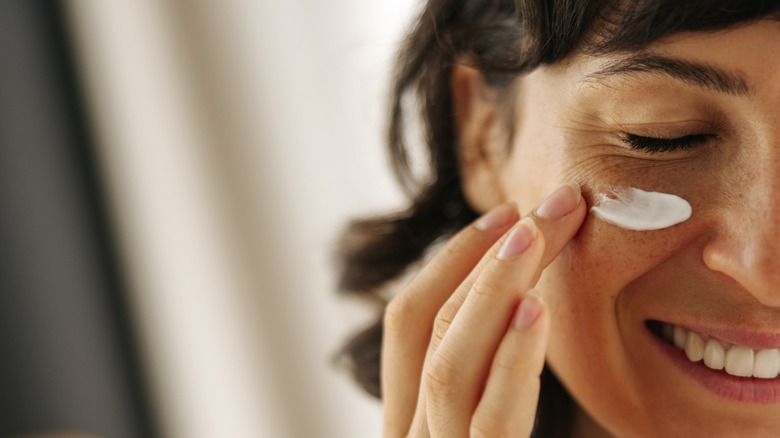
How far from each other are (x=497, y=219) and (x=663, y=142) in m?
0.23

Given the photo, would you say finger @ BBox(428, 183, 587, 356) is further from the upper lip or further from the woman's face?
the upper lip

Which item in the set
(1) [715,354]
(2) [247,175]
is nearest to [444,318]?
(1) [715,354]

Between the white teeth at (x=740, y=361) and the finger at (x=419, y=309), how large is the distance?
285mm

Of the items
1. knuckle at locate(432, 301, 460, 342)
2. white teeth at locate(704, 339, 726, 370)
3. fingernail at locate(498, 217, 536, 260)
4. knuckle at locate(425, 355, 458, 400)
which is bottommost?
white teeth at locate(704, 339, 726, 370)

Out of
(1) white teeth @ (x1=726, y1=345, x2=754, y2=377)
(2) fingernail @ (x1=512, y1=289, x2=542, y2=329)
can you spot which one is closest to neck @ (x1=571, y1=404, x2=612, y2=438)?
(1) white teeth @ (x1=726, y1=345, x2=754, y2=377)

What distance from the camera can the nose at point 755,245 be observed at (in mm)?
778

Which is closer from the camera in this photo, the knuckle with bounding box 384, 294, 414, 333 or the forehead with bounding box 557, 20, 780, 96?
the forehead with bounding box 557, 20, 780, 96

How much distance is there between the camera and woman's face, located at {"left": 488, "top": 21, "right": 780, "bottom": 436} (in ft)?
2.54

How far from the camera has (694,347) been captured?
3.04 ft

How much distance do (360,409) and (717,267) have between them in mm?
1202

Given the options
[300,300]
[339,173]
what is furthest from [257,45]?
[300,300]

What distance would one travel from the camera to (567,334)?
947 millimetres

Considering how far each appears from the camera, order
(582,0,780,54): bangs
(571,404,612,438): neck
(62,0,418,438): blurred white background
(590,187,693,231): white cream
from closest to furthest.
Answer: (582,0,780,54): bangs, (590,187,693,231): white cream, (571,404,612,438): neck, (62,0,418,438): blurred white background

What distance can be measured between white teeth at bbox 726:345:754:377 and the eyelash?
0.24 metres
